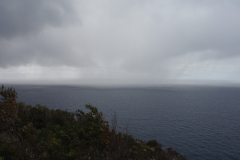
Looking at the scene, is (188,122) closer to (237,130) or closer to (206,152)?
(237,130)

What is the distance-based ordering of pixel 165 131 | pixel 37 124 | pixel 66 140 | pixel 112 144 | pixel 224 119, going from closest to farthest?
pixel 112 144
pixel 66 140
pixel 37 124
pixel 165 131
pixel 224 119

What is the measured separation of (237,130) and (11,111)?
6157cm

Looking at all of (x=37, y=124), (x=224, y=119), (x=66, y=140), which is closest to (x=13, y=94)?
(x=66, y=140)

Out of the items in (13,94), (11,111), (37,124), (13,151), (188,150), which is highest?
(13,94)

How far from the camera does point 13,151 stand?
858 centimetres

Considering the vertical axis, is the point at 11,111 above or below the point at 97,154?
above

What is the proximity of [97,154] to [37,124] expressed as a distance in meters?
14.1

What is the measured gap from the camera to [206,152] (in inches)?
1448

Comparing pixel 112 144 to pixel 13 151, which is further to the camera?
pixel 112 144

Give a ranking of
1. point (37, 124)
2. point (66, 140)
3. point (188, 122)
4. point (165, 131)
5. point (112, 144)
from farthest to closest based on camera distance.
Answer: point (188, 122) → point (165, 131) → point (37, 124) → point (66, 140) → point (112, 144)

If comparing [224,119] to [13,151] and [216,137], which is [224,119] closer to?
[216,137]

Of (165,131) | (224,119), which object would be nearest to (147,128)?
(165,131)

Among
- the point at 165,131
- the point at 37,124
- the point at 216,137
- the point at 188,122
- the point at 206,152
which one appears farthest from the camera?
the point at 188,122

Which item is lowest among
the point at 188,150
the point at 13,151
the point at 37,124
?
the point at 188,150
